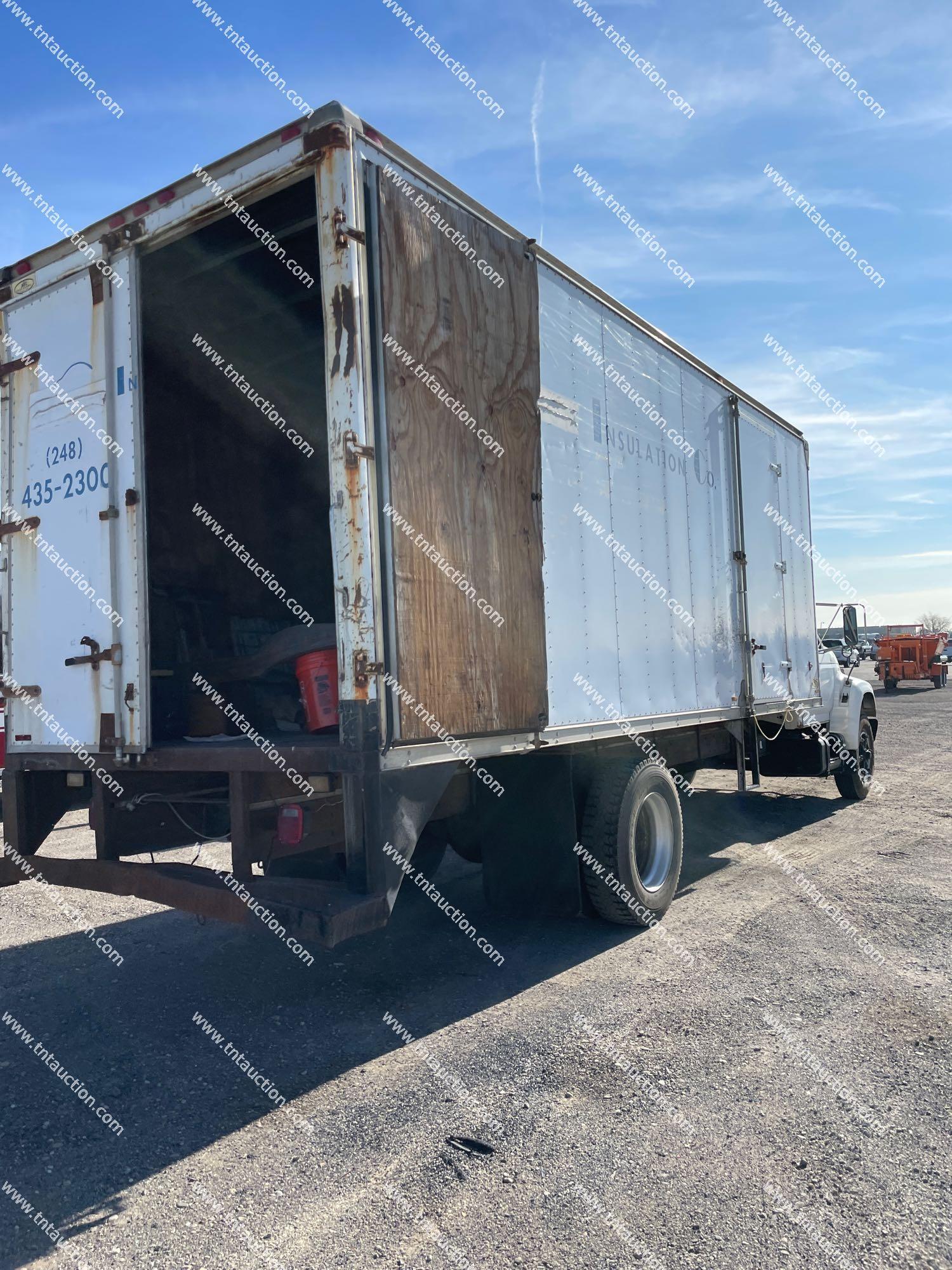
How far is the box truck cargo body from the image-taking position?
3.75 m

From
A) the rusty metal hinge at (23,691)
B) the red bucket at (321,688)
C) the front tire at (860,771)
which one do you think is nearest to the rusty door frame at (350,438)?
the red bucket at (321,688)

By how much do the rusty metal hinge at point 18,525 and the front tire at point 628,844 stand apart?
3.38 meters

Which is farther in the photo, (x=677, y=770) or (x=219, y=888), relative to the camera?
(x=677, y=770)

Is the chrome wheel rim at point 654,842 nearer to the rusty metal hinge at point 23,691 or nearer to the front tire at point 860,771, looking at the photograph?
the rusty metal hinge at point 23,691

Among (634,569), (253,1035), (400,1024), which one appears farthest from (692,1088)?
(634,569)

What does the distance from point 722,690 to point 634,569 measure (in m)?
1.70

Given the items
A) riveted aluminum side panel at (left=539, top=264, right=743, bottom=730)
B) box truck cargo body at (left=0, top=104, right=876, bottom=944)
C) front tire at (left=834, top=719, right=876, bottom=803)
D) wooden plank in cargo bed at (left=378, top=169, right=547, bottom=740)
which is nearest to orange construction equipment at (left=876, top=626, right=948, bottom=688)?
front tire at (left=834, top=719, right=876, bottom=803)

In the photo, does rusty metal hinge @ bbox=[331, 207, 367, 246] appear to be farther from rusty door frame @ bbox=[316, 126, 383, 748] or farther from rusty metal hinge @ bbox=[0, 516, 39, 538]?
rusty metal hinge @ bbox=[0, 516, 39, 538]

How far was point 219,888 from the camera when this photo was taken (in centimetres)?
386

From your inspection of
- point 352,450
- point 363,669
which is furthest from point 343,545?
point 363,669

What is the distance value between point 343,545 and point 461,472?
0.81m

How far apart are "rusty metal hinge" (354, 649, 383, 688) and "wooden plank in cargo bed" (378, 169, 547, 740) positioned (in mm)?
137

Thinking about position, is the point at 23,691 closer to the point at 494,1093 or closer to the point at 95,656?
the point at 95,656

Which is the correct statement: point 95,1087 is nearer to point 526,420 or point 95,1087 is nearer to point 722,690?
point 526,420
